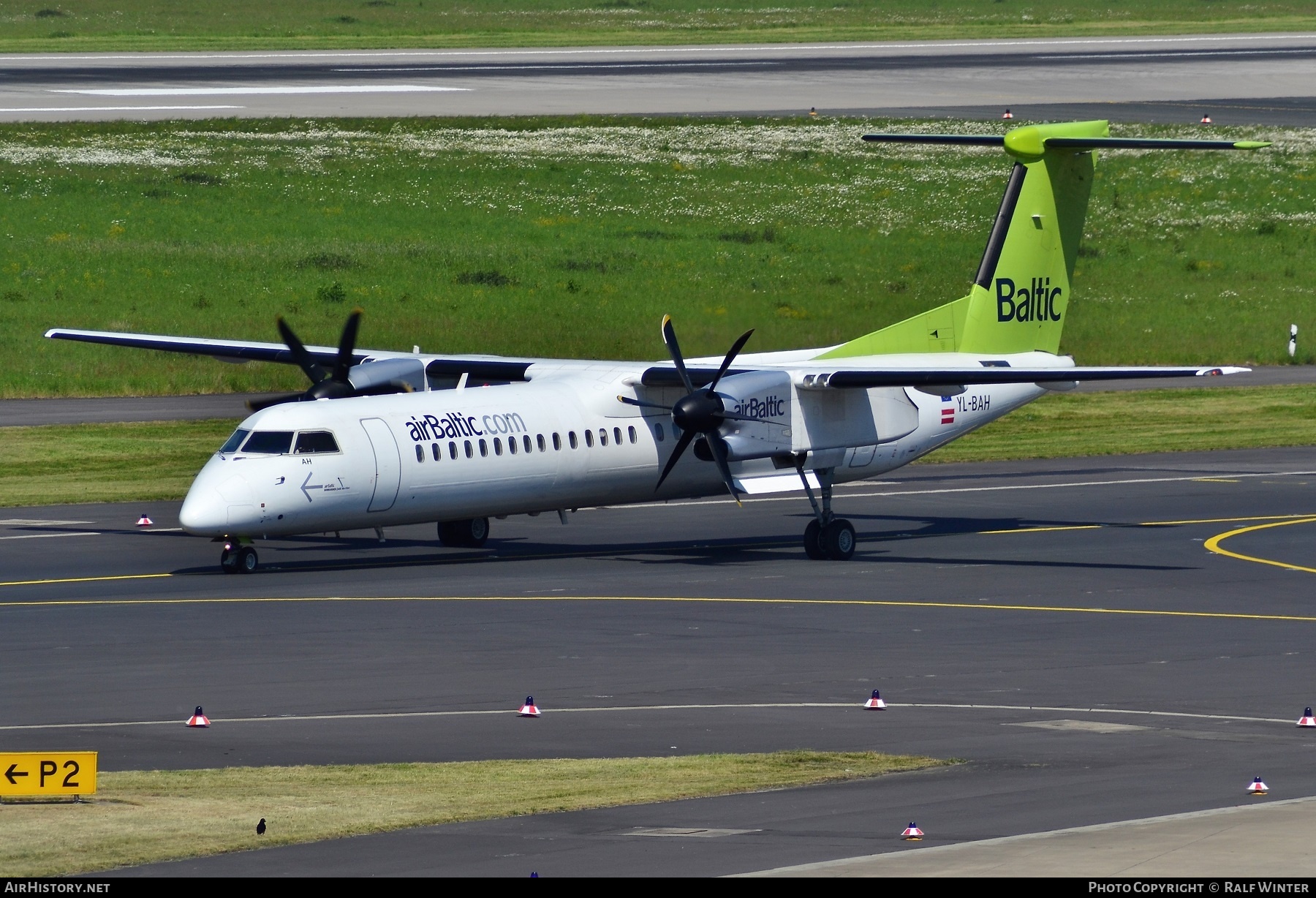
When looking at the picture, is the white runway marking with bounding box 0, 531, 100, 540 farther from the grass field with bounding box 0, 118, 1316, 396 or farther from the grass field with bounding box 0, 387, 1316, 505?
the grass field with bounding box 0, 118, 1316, 396

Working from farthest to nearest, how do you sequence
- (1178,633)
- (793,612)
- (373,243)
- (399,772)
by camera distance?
(373,243), (793,612), (1178,633), (399,772)

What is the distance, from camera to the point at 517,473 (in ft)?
102

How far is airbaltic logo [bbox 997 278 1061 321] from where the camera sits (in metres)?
36.7

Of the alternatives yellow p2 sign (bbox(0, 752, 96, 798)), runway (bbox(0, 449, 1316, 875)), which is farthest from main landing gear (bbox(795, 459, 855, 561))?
yellow p2 sign (bbox(0, 752, 96, 798))

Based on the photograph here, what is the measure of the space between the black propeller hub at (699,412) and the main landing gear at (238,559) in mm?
7137

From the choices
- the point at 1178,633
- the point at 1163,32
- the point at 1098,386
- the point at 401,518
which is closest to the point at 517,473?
the point at 401,518

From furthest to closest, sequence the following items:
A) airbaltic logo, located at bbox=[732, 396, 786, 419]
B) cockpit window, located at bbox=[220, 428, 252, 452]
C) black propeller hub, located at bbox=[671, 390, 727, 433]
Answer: airbaltic logo, located at bbox=[732, 396, 786, 419] < black propeller hub, located at bbox=[671, 390, 727, 433] < cockpit window, located at bbox=[220, 428, 252, 452]

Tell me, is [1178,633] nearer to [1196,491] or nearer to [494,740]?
[494,740]

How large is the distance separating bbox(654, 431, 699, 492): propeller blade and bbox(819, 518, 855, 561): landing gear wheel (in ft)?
8.88

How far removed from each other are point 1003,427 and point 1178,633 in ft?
92.9

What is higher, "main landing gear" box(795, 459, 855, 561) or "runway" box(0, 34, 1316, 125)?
"runway" box(0, 34, 1316, 125)

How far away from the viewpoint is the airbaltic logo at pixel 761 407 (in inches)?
1261

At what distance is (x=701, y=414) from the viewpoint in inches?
1235

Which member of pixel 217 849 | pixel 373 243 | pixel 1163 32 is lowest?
pixel 217 849
